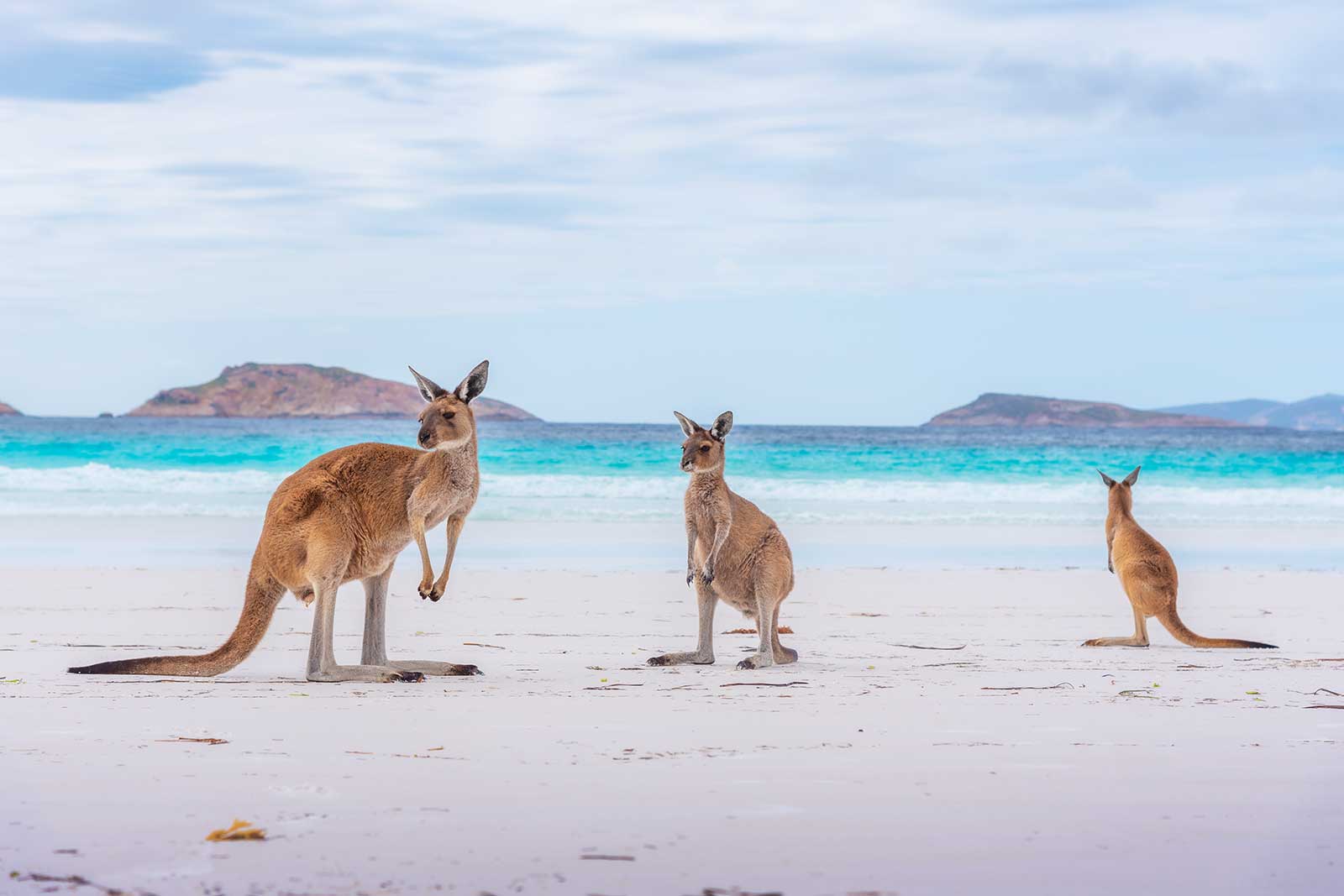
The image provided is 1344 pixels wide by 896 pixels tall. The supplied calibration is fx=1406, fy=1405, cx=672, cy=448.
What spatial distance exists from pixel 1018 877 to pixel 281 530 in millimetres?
3243

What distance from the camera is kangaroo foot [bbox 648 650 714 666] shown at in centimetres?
587

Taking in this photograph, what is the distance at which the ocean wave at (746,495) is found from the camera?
1725 cm

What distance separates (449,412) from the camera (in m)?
5.27

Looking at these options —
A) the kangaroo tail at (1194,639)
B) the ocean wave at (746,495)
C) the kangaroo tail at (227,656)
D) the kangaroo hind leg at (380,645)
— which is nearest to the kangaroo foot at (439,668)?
the kangaroo hind leg at (380,645)

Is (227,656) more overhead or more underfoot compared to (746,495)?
more underfoot

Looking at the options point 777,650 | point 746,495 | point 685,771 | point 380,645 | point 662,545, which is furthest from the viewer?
point 746,495

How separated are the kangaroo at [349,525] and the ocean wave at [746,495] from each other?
36.1ft

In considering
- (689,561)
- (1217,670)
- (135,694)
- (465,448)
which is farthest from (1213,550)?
(135,694)

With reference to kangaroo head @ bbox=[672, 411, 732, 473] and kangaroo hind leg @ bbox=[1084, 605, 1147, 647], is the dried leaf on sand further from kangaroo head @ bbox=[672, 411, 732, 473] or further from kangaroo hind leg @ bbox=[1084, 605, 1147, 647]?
kangaroo hind leg @ bbox=[1084, 605, 1147, 647]

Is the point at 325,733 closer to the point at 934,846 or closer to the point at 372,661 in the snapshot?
the point at 372,661

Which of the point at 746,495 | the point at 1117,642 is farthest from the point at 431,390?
the point at 746,495

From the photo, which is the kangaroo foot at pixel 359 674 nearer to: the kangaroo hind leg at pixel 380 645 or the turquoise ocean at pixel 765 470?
the kangaroo hind leg at pixel 380 645

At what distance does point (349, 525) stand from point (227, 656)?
68cm

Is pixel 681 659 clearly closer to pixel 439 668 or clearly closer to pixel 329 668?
pixel 439 668
